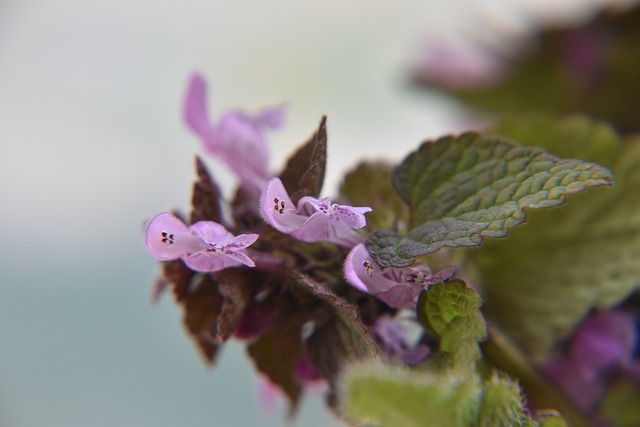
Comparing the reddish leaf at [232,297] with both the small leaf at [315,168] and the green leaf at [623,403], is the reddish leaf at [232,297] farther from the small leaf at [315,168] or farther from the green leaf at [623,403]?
the green leaf at [623,403]

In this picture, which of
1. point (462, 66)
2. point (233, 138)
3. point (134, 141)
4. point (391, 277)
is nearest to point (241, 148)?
point (233, 138)

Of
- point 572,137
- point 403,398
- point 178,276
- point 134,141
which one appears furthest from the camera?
point 134,141

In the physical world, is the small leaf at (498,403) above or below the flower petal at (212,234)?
below

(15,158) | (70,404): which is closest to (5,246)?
(15,158)

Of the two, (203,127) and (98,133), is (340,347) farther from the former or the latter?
(98,133)

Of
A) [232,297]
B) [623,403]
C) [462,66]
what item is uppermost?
[462,66]

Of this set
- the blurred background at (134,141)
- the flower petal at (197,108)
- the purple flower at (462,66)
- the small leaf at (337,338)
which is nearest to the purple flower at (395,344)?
the small leaf at (337,338)

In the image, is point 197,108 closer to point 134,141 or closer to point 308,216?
point 308,216
